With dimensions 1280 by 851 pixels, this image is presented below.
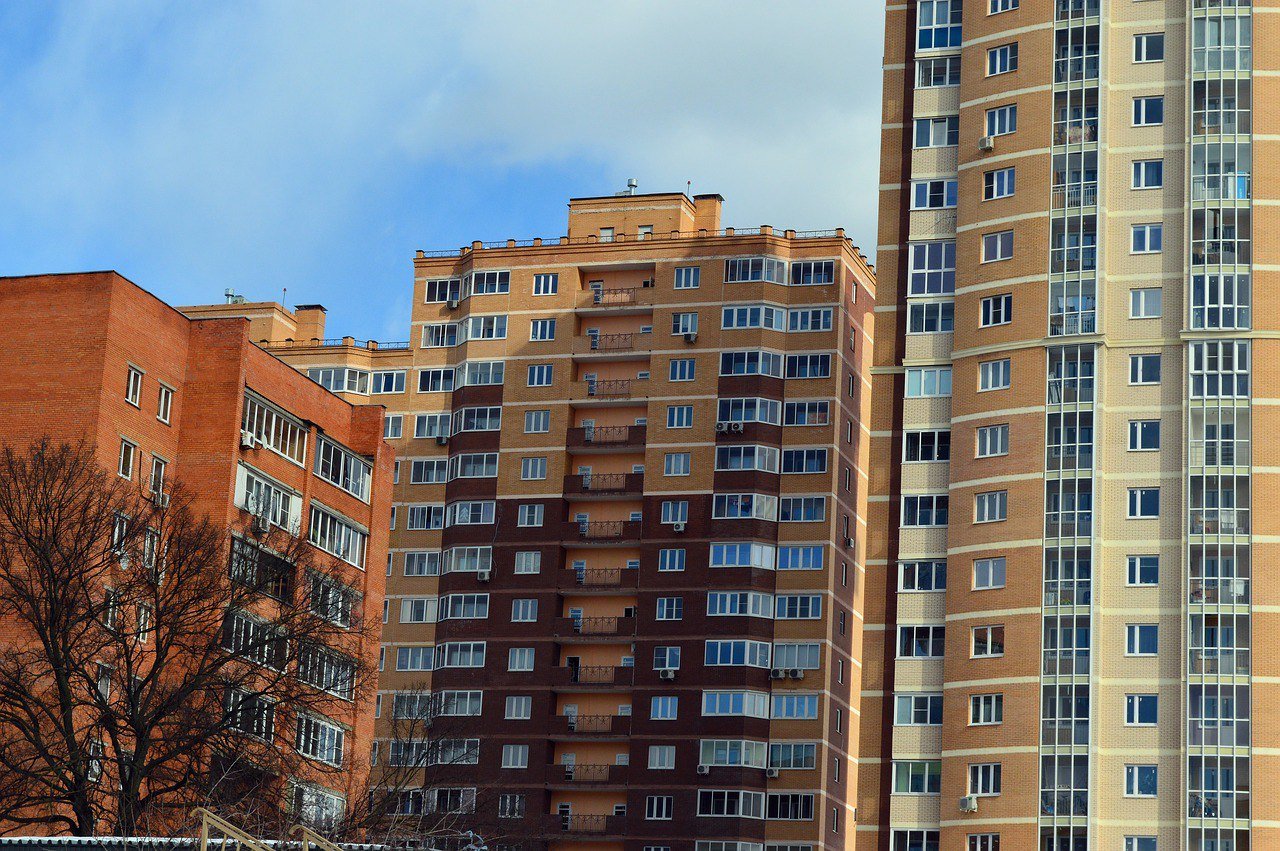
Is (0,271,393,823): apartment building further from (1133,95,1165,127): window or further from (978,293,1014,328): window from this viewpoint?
(1133,95,1165,127): window

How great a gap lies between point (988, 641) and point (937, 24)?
3149 cm

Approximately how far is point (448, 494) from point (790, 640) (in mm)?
24782

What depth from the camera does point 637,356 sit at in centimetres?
12575

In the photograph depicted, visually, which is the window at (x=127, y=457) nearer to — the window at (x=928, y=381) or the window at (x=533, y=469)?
the window at (x=928, y=381)

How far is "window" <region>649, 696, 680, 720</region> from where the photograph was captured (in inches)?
4589

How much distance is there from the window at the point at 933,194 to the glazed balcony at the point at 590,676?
3610cm

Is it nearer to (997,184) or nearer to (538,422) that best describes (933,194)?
(997,184)

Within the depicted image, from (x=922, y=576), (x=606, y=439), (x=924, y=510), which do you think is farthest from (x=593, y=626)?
(x=922, y=576)

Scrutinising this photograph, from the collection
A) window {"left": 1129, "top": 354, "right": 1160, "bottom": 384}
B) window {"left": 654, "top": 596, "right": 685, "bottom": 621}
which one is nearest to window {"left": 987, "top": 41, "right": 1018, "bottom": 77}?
window {"left": 1129, "top": 354, "right": 1160, "bottom": 384}

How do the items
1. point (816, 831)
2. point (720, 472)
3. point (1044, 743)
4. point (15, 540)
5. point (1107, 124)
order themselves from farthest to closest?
point (720, 472) → point (816, 831) → point (1107, 124) → point (1044, 743) → point (15, 540)

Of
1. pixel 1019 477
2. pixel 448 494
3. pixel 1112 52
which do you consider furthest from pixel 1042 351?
pixel 448 494

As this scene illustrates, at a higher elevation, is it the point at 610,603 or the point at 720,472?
the point at 720,472

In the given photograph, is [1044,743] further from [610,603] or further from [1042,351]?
[610,603]

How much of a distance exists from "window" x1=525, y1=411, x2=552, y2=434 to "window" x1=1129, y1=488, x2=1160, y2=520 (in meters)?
46.5
